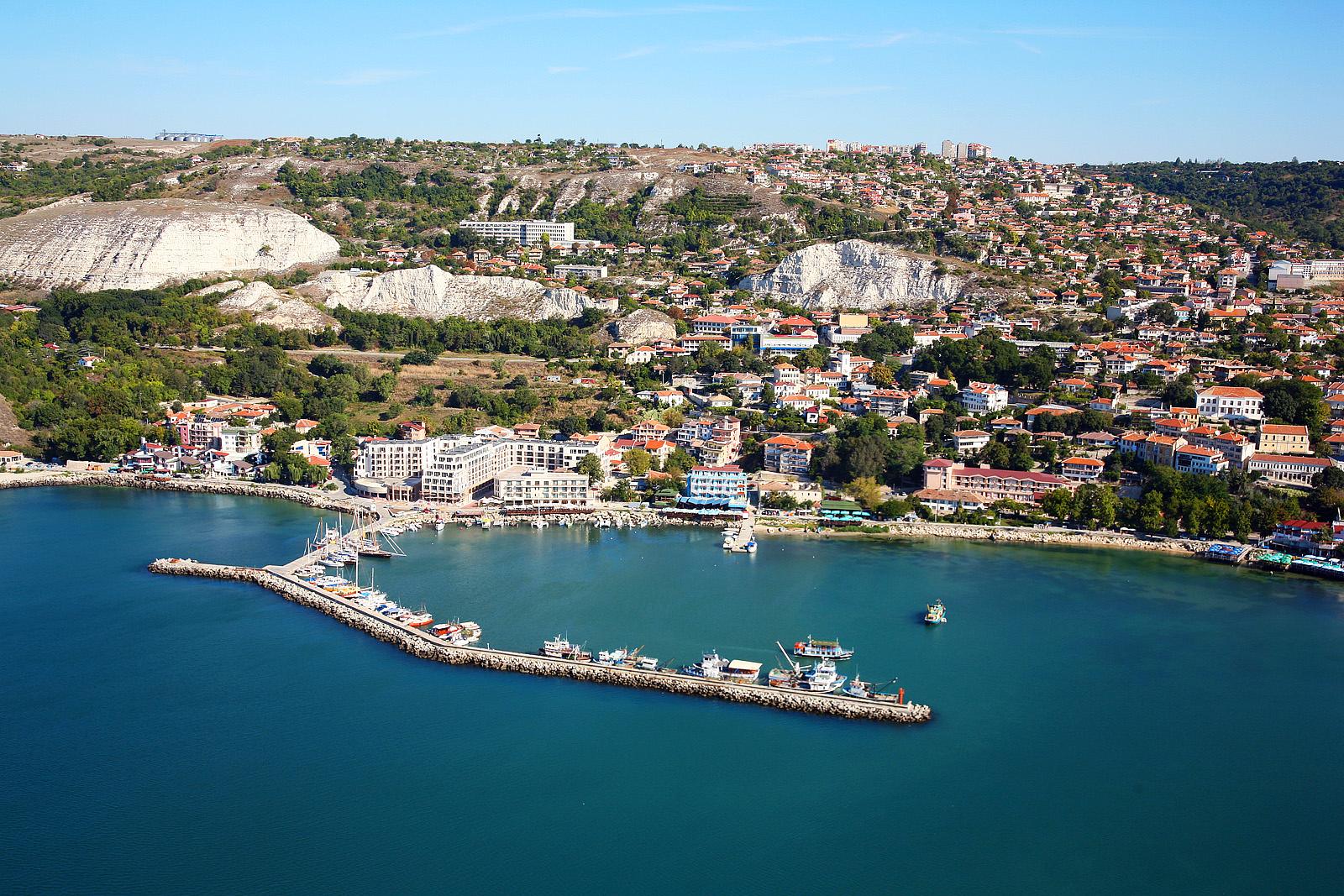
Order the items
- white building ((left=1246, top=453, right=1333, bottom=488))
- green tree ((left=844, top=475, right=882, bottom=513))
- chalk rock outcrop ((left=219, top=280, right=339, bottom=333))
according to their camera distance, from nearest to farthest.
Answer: green tree ((left=844, top=475, right=882, bottom=513))
white building ((left=1246, top=453, right=1333, bottom=488))
chalk rock outcrop ((left=219, top=280, right=339, bottom=333))

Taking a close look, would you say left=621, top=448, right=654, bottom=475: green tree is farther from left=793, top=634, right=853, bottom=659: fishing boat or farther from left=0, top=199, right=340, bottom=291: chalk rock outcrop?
left=0, top=199, right=340, bottom=291: chalk rock outcrop

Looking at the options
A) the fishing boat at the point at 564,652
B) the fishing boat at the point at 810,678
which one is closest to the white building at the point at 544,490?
the fishing boat at the point at 564,652

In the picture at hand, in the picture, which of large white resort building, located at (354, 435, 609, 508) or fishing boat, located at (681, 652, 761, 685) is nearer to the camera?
fishing boat, located at (681, 652, 761, 685)

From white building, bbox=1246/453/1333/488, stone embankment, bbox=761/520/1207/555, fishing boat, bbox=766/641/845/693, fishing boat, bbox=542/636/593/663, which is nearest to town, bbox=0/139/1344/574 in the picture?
white building, bbox=1246/453/1333/488

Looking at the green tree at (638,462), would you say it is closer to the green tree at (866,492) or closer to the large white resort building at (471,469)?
the large white resort building at (471,469)

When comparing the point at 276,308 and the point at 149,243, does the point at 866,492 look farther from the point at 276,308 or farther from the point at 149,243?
the point at 149,243
